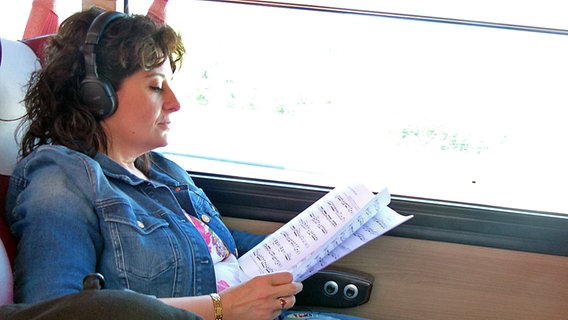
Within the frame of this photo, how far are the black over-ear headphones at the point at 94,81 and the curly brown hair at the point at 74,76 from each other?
0.09 feet

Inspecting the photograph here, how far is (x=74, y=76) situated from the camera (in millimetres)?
1295

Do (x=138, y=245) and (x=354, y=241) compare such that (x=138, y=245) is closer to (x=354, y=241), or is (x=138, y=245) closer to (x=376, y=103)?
(x=354, y=241)

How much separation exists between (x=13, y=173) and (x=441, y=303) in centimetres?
109

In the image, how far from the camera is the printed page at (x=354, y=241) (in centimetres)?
127

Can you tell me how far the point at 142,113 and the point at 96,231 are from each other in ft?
1.01

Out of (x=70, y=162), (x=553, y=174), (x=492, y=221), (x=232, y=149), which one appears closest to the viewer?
(x=70, y=162)

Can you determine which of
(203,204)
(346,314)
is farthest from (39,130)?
(346,314)

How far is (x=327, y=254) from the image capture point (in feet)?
4.28

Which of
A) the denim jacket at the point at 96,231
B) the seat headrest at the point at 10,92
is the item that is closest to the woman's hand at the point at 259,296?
the denim jacket at the point at 96,231

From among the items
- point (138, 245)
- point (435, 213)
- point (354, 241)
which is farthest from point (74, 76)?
point (435, 213)

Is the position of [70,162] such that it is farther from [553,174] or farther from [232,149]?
[553,174]

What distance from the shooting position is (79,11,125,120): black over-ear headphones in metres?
1.26

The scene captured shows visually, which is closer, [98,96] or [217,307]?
[217,307]

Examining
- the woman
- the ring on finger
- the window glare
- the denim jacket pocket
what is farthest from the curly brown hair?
the ring on finger
